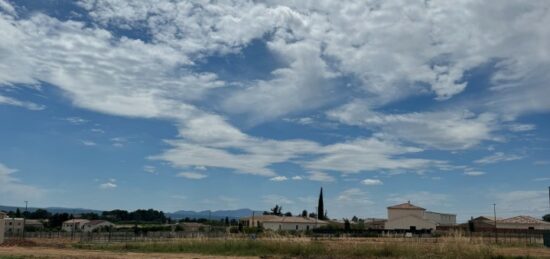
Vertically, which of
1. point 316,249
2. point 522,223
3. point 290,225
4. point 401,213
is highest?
point 401,213

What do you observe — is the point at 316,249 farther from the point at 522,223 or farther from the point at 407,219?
the point at 522,223

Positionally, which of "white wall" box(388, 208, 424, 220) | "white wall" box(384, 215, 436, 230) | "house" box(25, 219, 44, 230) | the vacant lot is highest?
"white wall" box(388, 208, 424, 220)

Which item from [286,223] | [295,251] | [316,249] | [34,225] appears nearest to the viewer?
[316,249]

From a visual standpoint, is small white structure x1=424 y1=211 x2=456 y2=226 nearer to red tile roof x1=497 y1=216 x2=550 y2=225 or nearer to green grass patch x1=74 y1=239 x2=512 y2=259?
red tile roof x1=497 y1=216 x2=550 y2=225

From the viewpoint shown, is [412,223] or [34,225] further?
[34,225]

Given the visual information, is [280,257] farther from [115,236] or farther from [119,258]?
[115,236]

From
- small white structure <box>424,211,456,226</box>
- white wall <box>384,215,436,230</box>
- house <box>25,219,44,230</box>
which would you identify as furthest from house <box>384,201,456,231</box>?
house <box>25,219,44,230</box>

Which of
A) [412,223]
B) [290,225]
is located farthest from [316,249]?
[290,225]

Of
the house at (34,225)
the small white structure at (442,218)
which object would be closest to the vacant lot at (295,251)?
the house at (34,225)

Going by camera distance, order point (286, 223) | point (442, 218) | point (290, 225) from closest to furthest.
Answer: point (286, 223)
point (290, 225)
point (442, 218)

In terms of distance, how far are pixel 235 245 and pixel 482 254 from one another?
13876 mm

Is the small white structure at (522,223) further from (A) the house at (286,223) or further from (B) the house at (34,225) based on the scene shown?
(B) the house at (34,225)

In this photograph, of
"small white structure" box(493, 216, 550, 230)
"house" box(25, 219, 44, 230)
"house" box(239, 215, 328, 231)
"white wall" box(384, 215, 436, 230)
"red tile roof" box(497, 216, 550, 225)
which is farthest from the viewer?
"house" box(239, 215, 328, 231)

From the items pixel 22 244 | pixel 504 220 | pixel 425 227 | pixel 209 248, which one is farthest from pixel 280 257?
pixel 504 220
